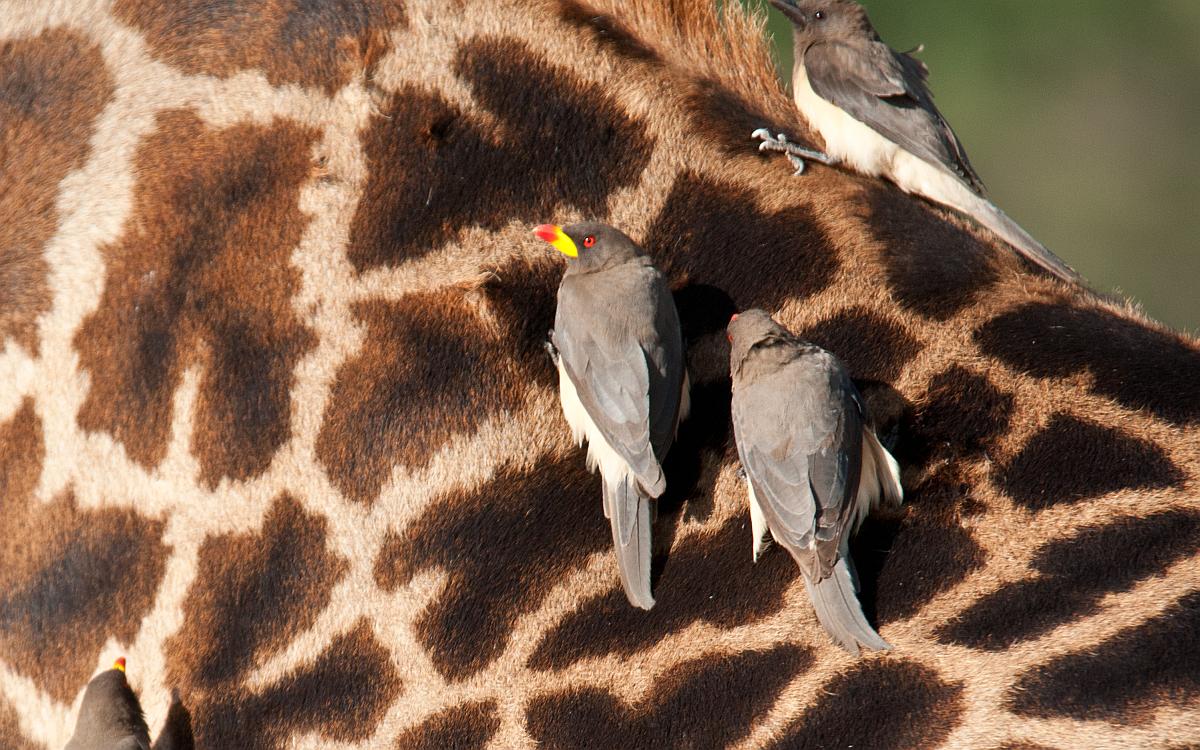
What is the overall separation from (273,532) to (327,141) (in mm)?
614

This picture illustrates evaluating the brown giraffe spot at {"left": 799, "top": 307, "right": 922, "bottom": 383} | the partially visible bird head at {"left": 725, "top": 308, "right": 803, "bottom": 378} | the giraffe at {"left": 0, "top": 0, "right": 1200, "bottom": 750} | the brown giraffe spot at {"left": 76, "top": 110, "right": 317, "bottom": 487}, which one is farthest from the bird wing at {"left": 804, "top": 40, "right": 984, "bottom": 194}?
the brown giraffe spot at {"left": 76, "top": 110, "right": 317, "bottom": 487}

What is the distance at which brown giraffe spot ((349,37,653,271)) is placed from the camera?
188cm

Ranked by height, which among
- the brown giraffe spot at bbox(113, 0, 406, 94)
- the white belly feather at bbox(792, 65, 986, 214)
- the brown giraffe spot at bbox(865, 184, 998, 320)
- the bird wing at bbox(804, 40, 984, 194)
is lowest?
the brown giraffe spot at bbox(113, 0, 406, 94)

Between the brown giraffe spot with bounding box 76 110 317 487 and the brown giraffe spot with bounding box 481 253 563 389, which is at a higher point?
the brown giraffe spot with bounding box 481 253 563 389

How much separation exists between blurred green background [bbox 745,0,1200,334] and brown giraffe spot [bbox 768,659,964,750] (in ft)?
8.77

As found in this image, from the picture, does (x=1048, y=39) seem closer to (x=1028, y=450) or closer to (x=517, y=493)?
(x=1028, y=450)

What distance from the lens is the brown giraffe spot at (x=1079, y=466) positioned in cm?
183

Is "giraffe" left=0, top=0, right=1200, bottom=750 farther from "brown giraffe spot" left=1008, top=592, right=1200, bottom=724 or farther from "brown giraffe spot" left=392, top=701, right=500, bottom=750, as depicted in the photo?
"brown giraffe spot" left=1008, top=592, right=1200, bottom=724

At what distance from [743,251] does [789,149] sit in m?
0.19

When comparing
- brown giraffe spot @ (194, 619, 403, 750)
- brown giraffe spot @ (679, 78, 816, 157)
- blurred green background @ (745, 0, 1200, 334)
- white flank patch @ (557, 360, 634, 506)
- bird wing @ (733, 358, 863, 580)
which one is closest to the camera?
bird wing @ (733, 358, 863, 580)

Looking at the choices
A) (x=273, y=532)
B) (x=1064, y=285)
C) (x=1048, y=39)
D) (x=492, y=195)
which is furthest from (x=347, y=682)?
(x=1048, y=39)

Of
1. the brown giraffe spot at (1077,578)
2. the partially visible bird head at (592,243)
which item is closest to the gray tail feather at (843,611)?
the brown giraffe spot at (1077,578)

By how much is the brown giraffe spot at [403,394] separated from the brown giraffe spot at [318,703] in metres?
0.24

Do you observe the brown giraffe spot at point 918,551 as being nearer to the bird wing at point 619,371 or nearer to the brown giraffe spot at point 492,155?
the bird wing at point 619,371
